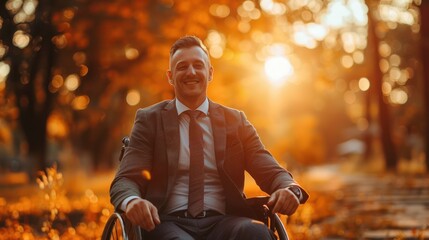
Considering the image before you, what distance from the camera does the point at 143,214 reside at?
133 inches

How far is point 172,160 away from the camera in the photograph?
3.89 metres

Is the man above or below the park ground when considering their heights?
above

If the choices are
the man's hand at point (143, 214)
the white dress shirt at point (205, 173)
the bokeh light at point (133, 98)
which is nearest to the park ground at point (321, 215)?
the white dress shirt at point (205, 173)

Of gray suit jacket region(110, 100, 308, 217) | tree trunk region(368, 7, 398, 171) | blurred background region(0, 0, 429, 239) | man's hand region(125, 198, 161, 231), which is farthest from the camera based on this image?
tree trunk region(368, 7, 398, 171)

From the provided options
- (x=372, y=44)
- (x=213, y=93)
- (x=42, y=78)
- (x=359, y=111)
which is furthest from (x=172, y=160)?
(x=359, y=111)

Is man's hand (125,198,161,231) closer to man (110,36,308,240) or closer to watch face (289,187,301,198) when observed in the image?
man (110,36,308,240)

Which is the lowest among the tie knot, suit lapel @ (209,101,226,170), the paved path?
the paved path

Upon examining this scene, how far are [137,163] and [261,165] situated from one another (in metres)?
0.66

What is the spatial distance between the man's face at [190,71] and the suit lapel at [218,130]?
0.13m

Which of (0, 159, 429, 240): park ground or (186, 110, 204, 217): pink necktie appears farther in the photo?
(0, 159, 429, 240): park ground

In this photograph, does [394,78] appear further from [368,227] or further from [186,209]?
[186,209]

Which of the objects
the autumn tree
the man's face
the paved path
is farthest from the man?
the autumn tree

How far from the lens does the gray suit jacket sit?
3857 millimetres

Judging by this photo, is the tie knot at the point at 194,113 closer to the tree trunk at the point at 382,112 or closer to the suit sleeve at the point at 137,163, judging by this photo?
the suit sleeve at the point at 137,163
